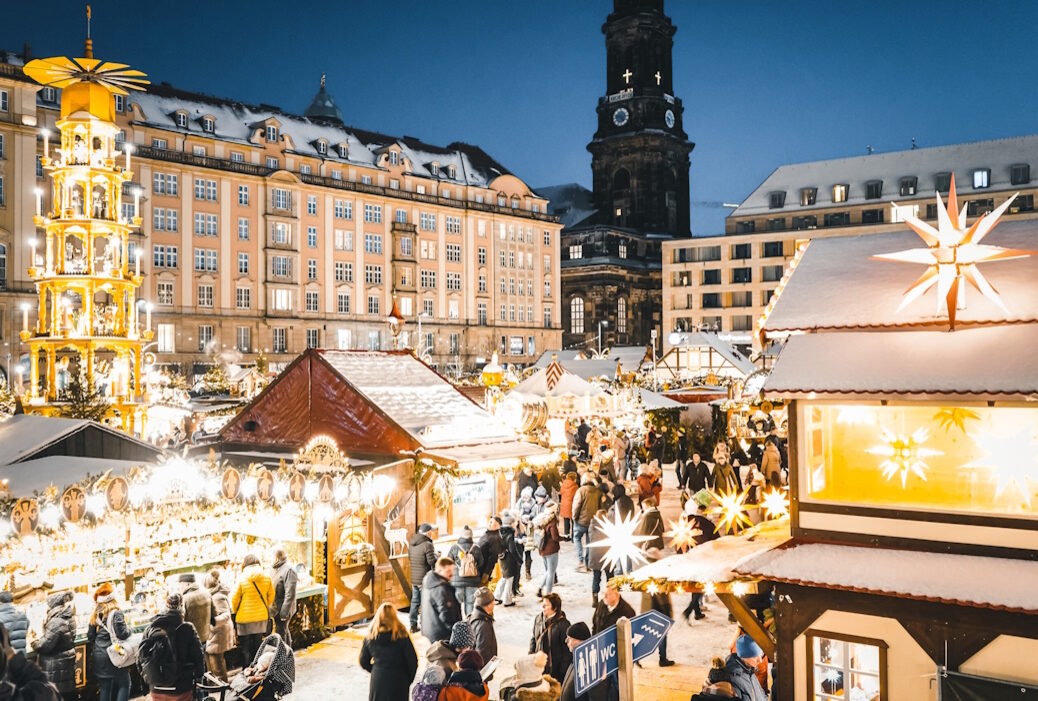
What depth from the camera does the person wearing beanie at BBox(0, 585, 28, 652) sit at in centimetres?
847

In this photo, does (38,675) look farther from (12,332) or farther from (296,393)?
(12,332)

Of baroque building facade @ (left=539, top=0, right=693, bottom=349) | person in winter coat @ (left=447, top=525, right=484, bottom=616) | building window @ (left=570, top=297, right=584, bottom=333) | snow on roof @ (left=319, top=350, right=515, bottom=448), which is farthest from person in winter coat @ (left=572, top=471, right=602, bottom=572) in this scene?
building window @ (left=570, top=297, right=584, bottom=333)

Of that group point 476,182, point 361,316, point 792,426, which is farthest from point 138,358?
point 476,182

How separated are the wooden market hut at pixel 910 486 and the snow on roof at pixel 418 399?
683 cm

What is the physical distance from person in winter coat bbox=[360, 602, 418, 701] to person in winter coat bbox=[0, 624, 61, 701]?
2479 millimetres

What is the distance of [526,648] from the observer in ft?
38.2

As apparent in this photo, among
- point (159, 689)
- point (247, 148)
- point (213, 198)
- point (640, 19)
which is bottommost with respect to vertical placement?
point (159, 689)

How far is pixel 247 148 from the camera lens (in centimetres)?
5997

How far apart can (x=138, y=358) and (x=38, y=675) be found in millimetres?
15332

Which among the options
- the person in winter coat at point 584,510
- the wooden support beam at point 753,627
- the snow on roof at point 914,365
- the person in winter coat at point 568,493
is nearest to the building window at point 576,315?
the person in winter coat at point 568,493

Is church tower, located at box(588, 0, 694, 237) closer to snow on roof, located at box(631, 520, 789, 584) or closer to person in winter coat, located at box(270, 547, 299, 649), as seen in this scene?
person in winter coat, located at box(270, 547, 299, 649)

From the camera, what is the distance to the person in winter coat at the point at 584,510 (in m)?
15.3

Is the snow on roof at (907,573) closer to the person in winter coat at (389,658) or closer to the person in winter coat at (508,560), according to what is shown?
the person in winter coat at (389,658)

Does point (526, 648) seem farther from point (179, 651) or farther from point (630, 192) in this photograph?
point (630, 192)
